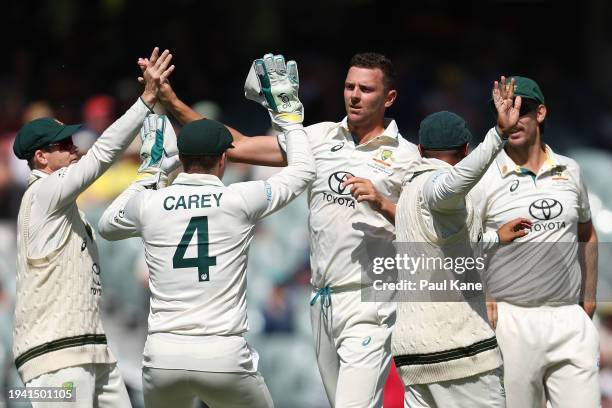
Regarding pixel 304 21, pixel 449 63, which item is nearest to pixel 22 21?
pixel 304 21

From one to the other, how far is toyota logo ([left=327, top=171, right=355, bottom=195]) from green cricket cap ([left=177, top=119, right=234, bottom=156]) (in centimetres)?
97

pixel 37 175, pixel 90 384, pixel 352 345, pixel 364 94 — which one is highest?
pixel 364 94

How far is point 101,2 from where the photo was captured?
1357 centimetres

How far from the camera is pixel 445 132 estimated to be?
19.2ft

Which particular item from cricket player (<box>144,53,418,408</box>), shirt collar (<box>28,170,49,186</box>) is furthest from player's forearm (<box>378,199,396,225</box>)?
shirt collar (<box>28,170,49,186</box>)

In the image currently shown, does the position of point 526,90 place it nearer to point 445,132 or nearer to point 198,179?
point 445,132

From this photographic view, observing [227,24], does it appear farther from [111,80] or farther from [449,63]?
[449,63]

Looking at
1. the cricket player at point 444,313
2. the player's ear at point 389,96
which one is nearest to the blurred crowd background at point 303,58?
the player's ear at point 389,96

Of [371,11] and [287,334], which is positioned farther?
[371,11]

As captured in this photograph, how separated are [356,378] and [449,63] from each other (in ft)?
23.8

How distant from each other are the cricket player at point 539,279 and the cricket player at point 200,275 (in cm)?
144

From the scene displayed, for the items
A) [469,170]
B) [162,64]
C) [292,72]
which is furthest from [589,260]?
[162,64]

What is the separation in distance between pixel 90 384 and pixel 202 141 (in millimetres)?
1459

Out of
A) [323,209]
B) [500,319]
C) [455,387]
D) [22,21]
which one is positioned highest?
[22,21]
